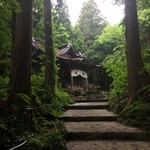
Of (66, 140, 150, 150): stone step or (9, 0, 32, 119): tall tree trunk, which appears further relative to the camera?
(9, 0, 32, 119): tall tree trunk

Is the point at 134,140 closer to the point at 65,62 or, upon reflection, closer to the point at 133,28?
the point at 133,28

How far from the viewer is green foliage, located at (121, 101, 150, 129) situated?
24.1 ft

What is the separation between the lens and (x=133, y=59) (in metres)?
9.36

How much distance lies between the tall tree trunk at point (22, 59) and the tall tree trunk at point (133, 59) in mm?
4231

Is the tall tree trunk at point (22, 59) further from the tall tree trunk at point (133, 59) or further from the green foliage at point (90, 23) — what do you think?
the green foliage at point (90, 23)

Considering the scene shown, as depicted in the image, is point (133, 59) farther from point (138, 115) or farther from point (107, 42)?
point (107, 42)

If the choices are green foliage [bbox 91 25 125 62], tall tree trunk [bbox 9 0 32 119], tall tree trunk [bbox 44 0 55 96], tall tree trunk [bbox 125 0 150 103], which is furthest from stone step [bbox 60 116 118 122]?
green foliage [bbox 91 25 125 62]

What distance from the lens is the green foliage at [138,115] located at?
24.1ft

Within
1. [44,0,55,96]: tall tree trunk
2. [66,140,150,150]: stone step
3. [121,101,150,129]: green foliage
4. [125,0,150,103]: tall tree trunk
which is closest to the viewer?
[66,140,150,150]: stone step

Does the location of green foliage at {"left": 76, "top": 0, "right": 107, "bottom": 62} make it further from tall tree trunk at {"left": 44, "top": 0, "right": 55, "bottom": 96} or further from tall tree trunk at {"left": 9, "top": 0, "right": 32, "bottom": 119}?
tall tree trunk at {"left": 9, "top": 0, "right": 32, "bottom": 119}

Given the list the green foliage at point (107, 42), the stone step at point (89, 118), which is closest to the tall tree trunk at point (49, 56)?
the stone step at point (89, 118)

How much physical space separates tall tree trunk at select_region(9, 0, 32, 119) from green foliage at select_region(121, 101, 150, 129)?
3.54m

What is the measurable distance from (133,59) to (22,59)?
180 inches

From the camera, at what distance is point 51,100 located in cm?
1168
